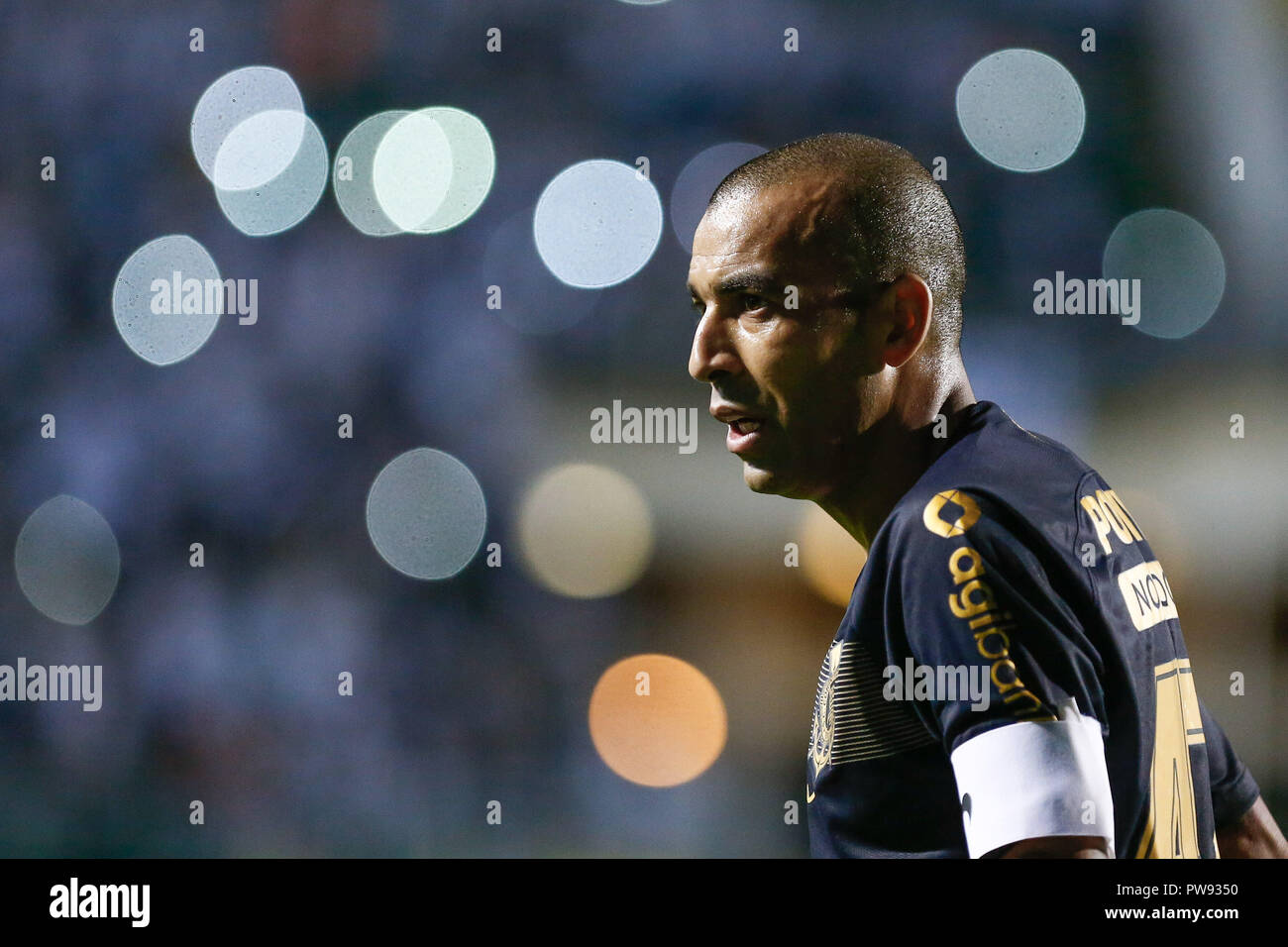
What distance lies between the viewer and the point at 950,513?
1.52 metres

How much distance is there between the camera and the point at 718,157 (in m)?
3.10

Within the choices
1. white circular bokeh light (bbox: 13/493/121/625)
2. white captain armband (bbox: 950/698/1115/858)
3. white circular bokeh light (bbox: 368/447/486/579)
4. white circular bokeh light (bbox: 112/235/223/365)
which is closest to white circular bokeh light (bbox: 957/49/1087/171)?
white circular bokeh light (bbox: 368/447/486/579)

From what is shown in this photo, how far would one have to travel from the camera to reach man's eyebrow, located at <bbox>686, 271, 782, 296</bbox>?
185 cm

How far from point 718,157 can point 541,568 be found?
148 centimetres

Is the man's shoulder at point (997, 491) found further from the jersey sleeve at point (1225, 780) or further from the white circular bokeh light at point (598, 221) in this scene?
the white circular bokeh light at point (598, 221)

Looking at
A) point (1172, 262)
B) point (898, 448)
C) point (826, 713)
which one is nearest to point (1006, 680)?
point (826, 713)

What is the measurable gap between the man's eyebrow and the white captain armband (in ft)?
2.94

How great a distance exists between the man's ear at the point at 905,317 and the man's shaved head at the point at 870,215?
0.07 ft

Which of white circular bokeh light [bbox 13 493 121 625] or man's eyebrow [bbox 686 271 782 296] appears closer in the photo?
man's eyebrow [bbox 686 271 782 296]

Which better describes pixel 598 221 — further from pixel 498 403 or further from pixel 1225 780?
pixel 1225 780

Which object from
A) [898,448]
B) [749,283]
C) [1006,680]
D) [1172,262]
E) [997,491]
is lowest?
[1006,680]

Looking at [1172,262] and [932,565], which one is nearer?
[932,565]

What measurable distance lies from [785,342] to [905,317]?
23cm

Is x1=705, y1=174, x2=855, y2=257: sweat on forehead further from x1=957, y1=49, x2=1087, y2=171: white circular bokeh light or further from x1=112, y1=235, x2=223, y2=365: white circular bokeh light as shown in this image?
x1=112, y1=235, x2=223, y2=365: white circular bokeh light
